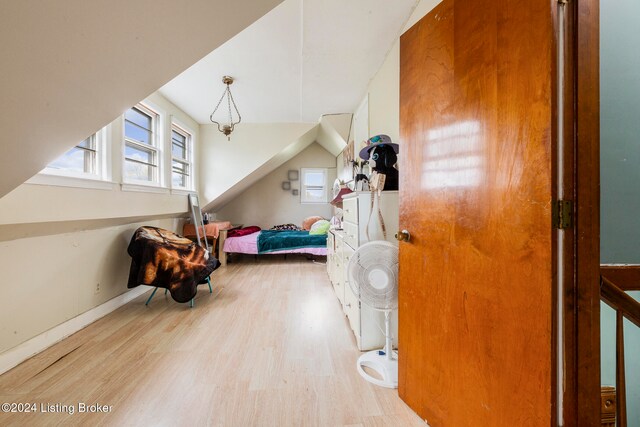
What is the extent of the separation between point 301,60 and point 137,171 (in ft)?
7.66

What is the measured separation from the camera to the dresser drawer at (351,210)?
69.2 inches

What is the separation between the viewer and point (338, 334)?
1963mm

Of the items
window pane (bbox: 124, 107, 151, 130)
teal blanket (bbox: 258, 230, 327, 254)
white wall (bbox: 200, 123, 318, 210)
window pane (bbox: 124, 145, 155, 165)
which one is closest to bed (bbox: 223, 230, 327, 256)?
teal blanket (bbox: 258, 230, 327, 254)

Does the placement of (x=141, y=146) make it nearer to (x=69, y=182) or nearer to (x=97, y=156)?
(x=97, y=156)

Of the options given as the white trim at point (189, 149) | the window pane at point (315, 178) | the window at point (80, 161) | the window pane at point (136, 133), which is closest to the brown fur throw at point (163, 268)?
the window at point (80, 161)

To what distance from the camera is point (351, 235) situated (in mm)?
1869

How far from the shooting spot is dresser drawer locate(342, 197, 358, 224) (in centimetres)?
176

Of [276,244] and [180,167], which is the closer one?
[180,167]

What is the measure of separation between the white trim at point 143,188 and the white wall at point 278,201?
2.57 m

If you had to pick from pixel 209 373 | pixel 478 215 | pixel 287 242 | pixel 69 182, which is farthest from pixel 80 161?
pixel 478 215

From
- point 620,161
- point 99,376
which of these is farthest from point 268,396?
point 620,161

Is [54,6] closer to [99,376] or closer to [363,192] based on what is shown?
[363,192]

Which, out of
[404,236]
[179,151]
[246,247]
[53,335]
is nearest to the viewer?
[404,236]

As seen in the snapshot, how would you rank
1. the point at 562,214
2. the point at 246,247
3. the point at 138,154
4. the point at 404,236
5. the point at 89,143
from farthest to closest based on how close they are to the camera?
the point at 246,247, the point at 138,154, the point at 89,143, the point at 404,236, the point at 562,214
